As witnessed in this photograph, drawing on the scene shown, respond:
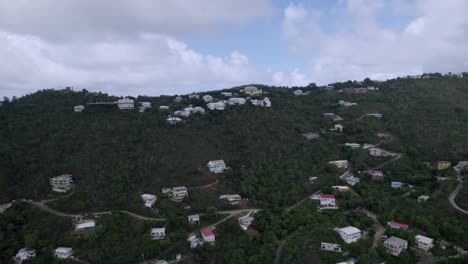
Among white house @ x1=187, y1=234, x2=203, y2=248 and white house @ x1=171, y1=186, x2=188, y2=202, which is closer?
white house @ x1=187, y1=234, x2=203, y2=248

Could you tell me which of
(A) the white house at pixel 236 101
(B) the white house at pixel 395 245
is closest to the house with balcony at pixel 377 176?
(B) the white house at pixel 395 245

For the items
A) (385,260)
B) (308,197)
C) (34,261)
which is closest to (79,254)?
(34,261)

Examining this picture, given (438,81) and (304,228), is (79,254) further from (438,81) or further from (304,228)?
(438,81)

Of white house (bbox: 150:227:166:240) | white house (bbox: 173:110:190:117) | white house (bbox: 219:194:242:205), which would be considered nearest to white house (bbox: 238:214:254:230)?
white house (bbox: 219:194:242:205)

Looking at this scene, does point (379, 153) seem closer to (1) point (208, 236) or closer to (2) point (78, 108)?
(1) point (208, 236)

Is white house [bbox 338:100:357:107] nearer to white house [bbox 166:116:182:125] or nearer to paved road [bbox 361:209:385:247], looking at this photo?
white house [bbox 166:116:182:125]

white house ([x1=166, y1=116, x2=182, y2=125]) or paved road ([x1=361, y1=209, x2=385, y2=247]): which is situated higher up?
white house ([x1=166, y1=116, x2=182, y2=125])

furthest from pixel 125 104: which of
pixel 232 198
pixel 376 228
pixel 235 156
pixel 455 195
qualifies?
pixel 455 195
